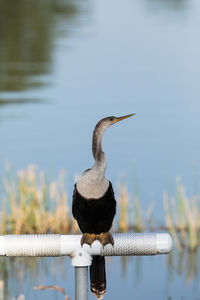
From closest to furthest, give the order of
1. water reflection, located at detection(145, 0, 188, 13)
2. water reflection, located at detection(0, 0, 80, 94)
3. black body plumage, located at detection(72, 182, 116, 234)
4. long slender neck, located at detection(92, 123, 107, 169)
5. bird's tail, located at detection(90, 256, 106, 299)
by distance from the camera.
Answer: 1. long slender neck, located at detection(92, 123, 107, 169)
2. bird's tail, located at detection(90, 256, 106, 299)
3. black body plumage, located at detection(72, 182, 116, 234)
4. water reflection, located at detection(0, 0, 80, 94)
5. water reflection, located at detection(145, 0, 188, 13)

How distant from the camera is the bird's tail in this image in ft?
12.4

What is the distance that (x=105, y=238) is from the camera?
12.4 feet

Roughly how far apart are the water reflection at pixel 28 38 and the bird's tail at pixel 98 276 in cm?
1882

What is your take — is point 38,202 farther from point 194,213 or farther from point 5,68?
point 5,68

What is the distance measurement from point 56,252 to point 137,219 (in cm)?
381

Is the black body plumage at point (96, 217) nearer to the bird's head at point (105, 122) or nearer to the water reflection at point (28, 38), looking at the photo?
the bird's head at point (105, 122)

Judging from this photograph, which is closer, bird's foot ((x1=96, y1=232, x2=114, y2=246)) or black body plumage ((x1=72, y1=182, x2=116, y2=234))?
bird's foot ((x1=96, y1=232, x2=114, y2=246))

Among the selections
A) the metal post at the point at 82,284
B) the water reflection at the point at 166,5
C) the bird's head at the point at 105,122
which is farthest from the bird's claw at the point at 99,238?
the water reflection at the point at 166,5

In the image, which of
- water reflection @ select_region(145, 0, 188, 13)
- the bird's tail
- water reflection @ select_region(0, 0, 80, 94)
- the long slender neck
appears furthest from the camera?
water reflection @ select_region(145, 0, 188, 13)

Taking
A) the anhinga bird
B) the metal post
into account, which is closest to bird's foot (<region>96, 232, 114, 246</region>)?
the anhinga bird

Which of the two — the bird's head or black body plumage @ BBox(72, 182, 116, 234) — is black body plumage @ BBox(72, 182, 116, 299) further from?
the bird's head

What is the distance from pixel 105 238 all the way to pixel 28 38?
2895cm

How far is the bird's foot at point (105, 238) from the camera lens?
3719 mm

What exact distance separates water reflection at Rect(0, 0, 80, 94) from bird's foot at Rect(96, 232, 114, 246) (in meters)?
18.7
